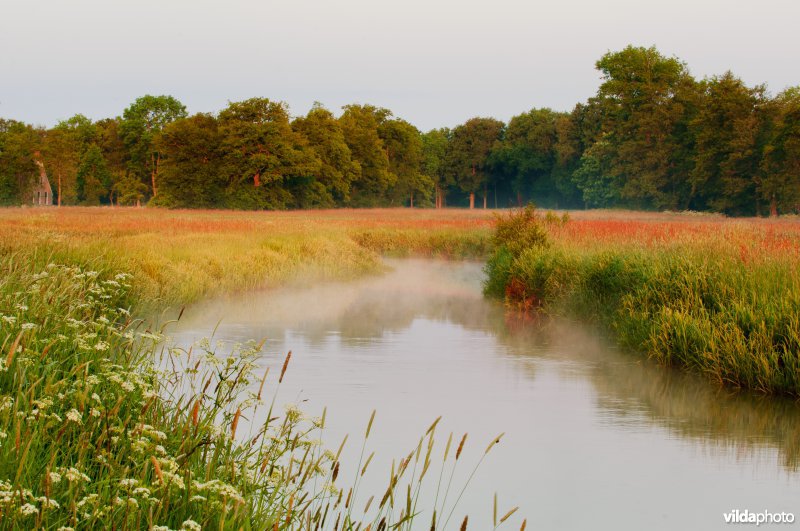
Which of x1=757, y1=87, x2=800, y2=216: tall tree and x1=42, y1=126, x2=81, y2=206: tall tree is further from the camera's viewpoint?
x1=42, y1=126, x2=81, y2=206: tall tree

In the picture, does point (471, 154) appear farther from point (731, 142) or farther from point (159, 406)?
point (159, 406)

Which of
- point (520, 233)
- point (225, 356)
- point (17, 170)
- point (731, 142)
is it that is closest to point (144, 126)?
point (17, 170)

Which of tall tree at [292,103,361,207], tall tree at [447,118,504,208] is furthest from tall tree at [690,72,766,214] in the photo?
tall tree at [447,118,504,208]

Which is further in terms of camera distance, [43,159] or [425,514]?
[43,159]

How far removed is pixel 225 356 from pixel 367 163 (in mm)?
81413

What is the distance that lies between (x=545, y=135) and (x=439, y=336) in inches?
3506

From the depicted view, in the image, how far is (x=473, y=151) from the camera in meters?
109

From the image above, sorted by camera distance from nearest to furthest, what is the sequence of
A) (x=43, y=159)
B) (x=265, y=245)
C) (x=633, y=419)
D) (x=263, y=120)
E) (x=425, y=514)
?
(x=425, y=514) < (x=633, y=419) < (x=265, y=245) < (x=263, y=120) < (x=43, y=159)

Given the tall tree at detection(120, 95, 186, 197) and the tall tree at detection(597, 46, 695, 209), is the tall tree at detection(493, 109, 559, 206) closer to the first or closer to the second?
the tall tree at detection(597, 46, 695, 209)

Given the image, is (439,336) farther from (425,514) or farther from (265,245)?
(265,245)

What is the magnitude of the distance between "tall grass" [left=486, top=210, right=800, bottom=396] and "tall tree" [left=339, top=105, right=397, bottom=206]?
238ft

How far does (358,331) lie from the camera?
50.9 feet

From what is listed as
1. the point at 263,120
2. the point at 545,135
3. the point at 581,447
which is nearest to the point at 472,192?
the point at 545,135

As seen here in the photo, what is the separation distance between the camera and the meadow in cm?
352
